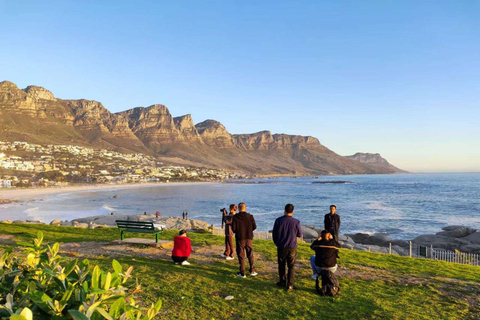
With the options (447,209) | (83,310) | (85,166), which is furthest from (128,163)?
(83,310)

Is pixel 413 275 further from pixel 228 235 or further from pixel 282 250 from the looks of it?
pixel 228 235

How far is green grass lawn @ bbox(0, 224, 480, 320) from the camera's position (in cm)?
605

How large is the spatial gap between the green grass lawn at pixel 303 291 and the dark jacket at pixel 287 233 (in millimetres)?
1105

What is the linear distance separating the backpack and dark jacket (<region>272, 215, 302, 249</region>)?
3.07 ft

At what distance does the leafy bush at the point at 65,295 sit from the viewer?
1.57m

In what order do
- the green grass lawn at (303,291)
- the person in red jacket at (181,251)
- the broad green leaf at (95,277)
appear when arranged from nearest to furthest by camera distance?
the broad green leaf at (95,277), the green grass lawn at (303,291), the person in red jacket at (181,251)

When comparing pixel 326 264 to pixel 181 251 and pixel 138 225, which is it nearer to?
pixel 181 251

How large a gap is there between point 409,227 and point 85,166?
414ft

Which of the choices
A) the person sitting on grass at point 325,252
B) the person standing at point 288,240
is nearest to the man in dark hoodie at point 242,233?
the person standing at point 288,240

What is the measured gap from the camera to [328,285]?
23.0 ft

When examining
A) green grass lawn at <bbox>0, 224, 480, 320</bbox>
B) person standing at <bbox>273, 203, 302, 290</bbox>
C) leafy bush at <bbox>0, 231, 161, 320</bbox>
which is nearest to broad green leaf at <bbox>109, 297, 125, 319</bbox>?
leafy bush at <bbox>0, 231, 161, 320</bbox>

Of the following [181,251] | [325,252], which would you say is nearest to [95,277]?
[325,252]

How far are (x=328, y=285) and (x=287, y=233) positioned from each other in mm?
1481

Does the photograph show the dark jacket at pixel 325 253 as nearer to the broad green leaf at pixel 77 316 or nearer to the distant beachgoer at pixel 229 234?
the distant beachgoer at pixel 229 234
